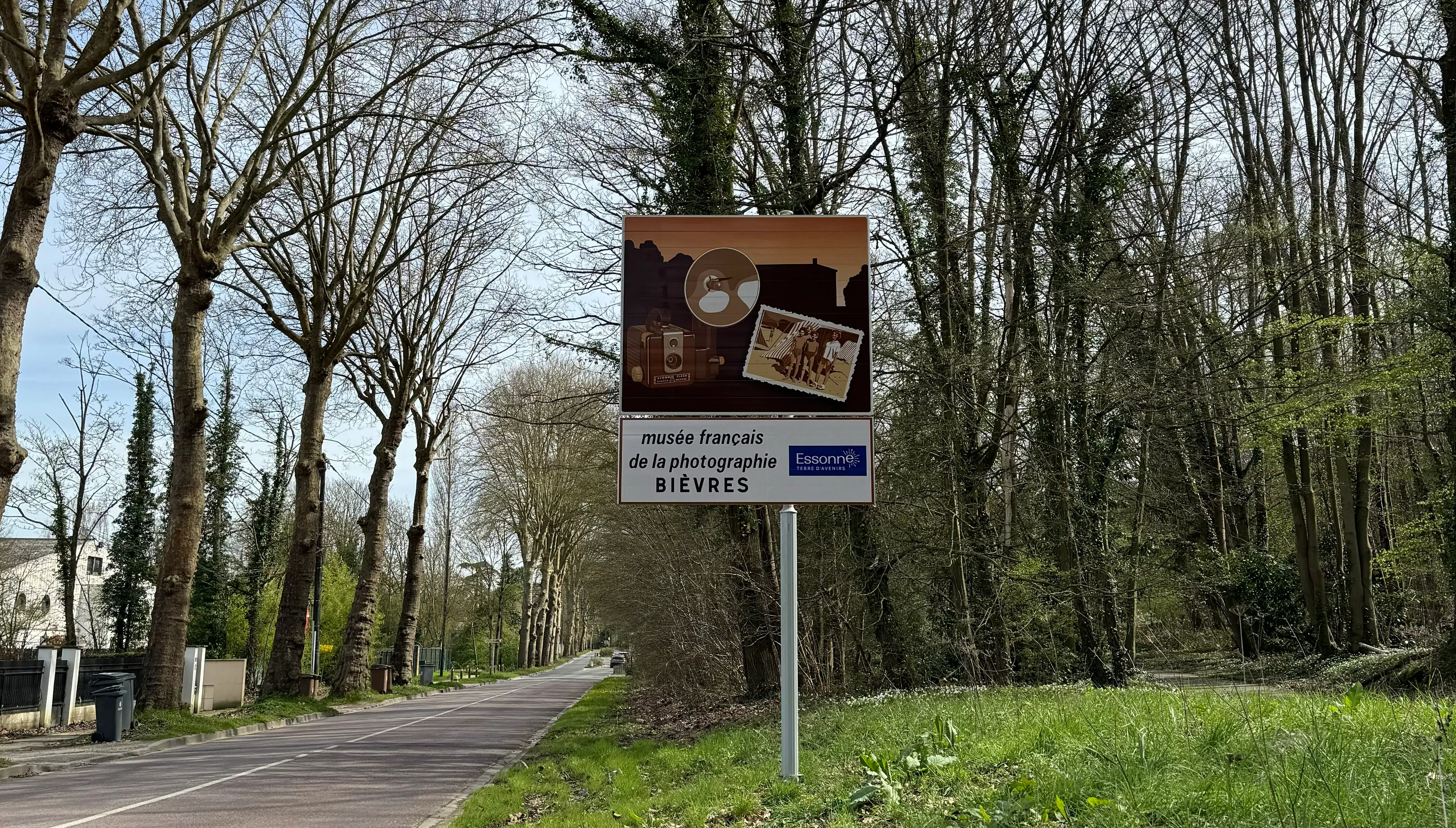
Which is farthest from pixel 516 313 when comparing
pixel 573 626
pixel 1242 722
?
pixel 573 626

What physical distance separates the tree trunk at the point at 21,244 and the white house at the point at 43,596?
23.2 metres

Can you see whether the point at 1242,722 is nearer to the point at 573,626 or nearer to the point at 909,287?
the point at 909,287

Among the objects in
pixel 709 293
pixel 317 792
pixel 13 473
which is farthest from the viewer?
pixel 13 473

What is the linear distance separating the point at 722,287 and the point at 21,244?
35.7 ft

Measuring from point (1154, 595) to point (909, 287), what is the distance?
280 inches

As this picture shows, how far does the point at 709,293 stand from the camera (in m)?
7.94

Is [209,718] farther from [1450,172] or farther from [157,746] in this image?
[1450,172]

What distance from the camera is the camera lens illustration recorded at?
7.91 m

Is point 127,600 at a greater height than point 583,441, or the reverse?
point 583,441

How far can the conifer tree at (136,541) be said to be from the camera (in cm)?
4062

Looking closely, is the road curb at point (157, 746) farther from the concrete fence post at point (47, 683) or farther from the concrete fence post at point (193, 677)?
the concrete fence post at point (47, 683)

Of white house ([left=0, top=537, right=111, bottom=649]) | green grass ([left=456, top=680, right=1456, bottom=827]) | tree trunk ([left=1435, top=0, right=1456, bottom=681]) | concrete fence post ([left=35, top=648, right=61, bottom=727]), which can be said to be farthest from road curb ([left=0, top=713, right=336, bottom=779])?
tree trunk ([left=1435, top=0, right=1456, bottom=681])

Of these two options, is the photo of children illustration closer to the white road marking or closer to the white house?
the white road marking

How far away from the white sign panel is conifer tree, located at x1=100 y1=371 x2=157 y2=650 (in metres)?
39.4
